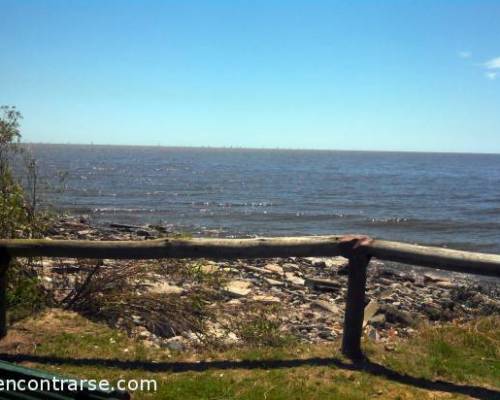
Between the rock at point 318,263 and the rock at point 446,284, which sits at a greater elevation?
the rock at point 318,263

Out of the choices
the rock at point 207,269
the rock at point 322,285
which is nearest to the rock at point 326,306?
the rock at point 322,285

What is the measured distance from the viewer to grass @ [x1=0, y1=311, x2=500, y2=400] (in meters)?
4.42

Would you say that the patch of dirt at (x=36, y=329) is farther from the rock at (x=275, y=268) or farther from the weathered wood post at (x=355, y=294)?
the rock at (x=275, y=268)

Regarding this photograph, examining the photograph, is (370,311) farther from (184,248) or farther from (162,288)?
(184,248)

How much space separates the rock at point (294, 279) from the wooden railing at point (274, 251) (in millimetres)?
7320

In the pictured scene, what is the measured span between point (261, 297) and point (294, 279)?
2.78 meters

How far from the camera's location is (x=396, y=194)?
151 feet

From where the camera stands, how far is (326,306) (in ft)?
32.4

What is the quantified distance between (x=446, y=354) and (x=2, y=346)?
14.9 ft

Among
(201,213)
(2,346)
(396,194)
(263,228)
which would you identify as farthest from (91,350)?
(396,194)

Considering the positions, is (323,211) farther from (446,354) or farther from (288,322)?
(446,354)

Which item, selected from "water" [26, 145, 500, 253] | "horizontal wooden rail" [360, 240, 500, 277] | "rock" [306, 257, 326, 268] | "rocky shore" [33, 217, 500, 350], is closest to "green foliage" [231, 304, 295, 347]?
"rocky shore" [33, 217, 500, 350]

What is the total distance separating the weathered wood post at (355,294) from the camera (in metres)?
5.01

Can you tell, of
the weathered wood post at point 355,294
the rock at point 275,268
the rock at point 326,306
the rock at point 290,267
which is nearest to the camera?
the weathered wood post at point 355,294
